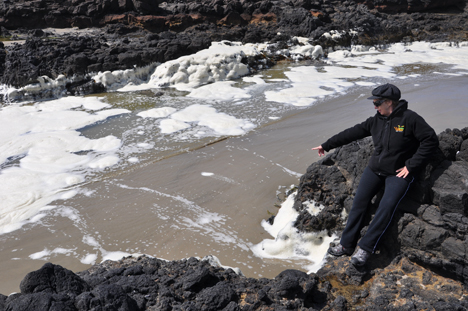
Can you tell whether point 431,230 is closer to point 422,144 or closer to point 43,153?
point 422,144

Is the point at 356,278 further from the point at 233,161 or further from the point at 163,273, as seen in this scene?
the point at 233,161

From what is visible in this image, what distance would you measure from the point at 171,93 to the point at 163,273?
921 cm

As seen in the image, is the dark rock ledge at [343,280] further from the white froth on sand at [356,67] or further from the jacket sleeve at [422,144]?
the white froth on sand at [356,67]

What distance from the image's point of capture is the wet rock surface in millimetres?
13750

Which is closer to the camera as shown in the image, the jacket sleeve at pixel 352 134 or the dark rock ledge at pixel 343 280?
the dark rock ledge at pixel 343 280

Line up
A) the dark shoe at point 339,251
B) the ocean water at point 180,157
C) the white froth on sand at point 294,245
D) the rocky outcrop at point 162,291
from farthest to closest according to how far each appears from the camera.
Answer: the ocean water at point 180,157 < the white froth on sand at point 294,245 < the dark shoe at point 339,251 < the rocky outcrop at point 162,291

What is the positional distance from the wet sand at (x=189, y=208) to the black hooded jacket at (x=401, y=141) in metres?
1.63

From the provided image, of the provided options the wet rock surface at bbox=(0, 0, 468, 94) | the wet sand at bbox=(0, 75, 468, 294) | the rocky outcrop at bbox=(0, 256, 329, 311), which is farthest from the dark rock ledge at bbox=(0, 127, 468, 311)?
the wet rock surface at bbox=(0, 0, 468, 94)

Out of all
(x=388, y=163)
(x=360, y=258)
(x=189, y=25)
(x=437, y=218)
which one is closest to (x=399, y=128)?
(x=388, y=163)

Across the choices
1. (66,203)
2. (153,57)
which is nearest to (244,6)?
(153,57)

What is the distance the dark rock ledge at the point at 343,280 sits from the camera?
8.77 feet

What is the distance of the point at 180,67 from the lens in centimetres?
1307

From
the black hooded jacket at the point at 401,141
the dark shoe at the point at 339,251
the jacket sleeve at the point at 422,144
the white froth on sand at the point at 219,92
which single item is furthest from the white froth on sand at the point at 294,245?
the white froth on sand at the point at 219,92

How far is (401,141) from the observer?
3191 mm
